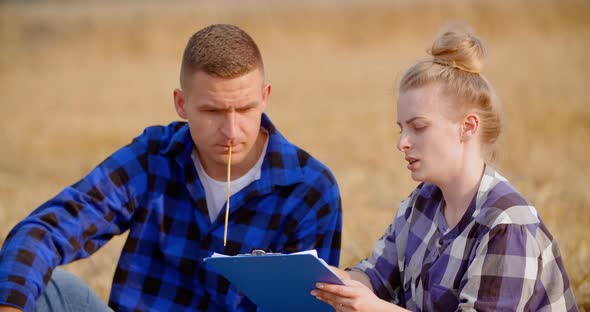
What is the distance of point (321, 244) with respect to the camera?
3479mm

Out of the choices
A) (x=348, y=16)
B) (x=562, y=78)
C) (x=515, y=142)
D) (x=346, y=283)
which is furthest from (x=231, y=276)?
(x=348, y=16)

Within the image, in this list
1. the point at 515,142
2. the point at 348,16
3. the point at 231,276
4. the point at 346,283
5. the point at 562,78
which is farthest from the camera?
the point at 348,16

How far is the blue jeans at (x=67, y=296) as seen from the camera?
10.8 ft

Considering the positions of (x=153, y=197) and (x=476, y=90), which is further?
(x=153, y=197)

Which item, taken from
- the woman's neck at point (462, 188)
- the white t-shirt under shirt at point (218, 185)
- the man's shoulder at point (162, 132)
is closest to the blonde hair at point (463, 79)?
the woman's neck at point (462, 188)

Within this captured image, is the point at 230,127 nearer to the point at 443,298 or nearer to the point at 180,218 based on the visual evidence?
the point at 180,218

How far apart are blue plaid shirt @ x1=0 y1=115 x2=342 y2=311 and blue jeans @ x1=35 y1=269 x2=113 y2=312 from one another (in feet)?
0.33

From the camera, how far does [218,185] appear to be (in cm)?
355

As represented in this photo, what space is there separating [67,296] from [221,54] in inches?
42.2

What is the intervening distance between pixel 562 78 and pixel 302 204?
8.85 metres

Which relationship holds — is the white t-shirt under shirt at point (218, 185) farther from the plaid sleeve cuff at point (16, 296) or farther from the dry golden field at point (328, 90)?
the dry golden field at point (328, 90)

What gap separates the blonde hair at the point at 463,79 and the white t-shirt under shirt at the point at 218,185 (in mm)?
854

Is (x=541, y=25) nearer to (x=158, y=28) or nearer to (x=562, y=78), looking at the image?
(x=562, y=78)

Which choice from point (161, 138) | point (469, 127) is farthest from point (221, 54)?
point (469, 127)
